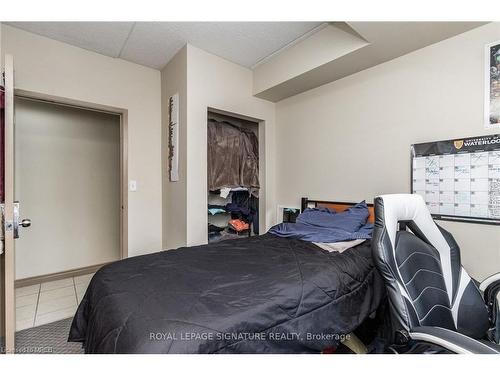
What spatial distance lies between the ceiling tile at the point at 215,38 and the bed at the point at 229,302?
1898 millimetres

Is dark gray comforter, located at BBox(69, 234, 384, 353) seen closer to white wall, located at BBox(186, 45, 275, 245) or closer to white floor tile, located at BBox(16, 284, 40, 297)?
white wall, located at BBox(186, 45, 275, 245)

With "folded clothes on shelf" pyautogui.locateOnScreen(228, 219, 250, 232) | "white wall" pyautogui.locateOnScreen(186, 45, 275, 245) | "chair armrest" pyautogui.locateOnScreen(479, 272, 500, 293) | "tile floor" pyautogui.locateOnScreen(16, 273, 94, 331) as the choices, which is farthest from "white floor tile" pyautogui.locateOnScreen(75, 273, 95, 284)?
"chair armrest" pyautogui.locateOnScreen(479, 272, 500, 293)

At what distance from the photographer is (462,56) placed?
1.78m

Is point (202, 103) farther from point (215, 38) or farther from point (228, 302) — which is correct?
point (228, 302)

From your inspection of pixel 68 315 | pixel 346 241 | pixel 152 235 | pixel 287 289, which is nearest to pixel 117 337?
pixel 287 289

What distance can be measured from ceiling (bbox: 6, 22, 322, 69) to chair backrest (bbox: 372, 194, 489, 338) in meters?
1.87

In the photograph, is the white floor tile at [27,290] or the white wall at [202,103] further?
the white floor tile at [27,290]

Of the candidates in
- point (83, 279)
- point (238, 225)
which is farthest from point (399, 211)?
point (83, 279)

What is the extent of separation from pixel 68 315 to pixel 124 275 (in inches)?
53.9

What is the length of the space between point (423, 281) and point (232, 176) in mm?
2175

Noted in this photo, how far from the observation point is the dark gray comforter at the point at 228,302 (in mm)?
889

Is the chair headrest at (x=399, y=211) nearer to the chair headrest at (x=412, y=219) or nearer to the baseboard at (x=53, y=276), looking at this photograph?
the chair headrest at (x=412, y=219)

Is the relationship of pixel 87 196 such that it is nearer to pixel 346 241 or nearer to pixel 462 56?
pixel 346 241

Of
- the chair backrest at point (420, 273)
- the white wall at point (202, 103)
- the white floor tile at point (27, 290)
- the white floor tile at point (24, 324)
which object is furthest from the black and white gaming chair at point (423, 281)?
the white floor tile at point (27, 290)
